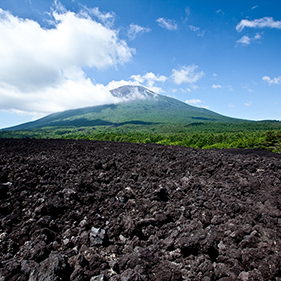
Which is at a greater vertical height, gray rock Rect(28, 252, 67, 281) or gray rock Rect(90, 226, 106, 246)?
gray rock Rect(28, 252, 67, 281)

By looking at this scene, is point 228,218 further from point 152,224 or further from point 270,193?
point 270,193

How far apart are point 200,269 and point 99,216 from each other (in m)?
2.49

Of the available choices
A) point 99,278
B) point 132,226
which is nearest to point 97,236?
point 132,226

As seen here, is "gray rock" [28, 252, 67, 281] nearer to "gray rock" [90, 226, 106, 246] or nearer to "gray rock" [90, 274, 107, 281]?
"gray rock" [90, 274, 107, 281]

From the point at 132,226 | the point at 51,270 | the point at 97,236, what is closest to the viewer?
the point at 51,270

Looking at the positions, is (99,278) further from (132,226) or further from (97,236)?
(132,226)

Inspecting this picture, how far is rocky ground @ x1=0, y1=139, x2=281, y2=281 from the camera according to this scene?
3.00 metres

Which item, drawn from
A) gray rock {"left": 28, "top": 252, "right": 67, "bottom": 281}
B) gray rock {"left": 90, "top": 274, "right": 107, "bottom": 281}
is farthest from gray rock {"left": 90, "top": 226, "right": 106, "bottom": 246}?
gray rock {"left": 90, "top": 274, "right": 107, "bottom": 281}

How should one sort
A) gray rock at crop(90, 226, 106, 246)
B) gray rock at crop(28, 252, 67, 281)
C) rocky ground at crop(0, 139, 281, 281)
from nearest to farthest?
gray rock at crop(28, 252, 67, 281)
rocky ground at crop(0, 139, 281, 281)
gray rock at crop(90, 226, 106, 246)

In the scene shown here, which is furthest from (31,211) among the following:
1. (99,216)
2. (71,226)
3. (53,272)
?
(53,272)

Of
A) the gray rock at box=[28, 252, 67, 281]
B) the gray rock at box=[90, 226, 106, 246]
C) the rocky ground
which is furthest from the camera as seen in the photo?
the gray rock at box=[90, 226, 106, 246]

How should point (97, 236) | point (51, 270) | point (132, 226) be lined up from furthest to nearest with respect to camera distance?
1. point (132, 226)
2. point (97, 236)
3. point (51, 270)

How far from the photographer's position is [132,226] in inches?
162

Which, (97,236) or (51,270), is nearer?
(51,270)
